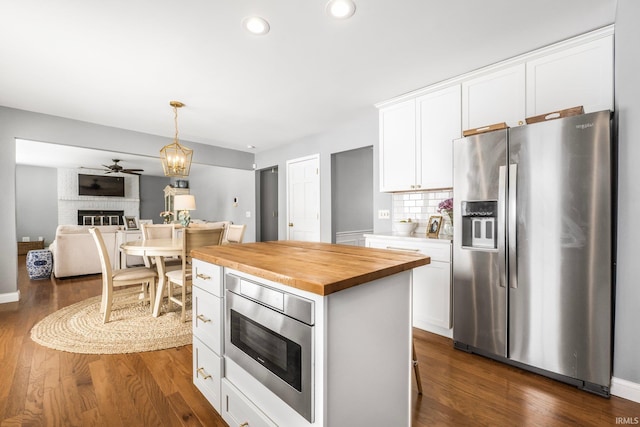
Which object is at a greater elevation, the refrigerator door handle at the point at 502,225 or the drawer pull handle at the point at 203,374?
the refrigerator door handle at the point at 502,225

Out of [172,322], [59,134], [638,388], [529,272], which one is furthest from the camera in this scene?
[59,134]

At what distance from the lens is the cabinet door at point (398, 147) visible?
310 cm

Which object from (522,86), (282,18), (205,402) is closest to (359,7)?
(282,18)

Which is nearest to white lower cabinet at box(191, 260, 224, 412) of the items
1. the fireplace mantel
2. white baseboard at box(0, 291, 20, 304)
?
white baseboard at box(0, 291, 20, 304)

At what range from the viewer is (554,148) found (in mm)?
1888

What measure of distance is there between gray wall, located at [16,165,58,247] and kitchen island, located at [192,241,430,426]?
32.3 feet

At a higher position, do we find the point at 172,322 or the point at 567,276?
the point at 567,276

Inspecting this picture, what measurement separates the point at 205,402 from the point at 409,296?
1407 millimetres

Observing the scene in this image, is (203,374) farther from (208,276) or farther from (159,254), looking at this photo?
(159,254)

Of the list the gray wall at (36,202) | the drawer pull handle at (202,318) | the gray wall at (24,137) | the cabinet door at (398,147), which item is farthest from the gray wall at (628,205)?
the gray wall at (36,202)

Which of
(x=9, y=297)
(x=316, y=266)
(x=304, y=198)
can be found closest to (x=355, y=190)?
(x=304, y=198)

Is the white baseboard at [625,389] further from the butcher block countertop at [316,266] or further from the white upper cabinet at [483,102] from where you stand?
the white upper cabinet at [483,102]

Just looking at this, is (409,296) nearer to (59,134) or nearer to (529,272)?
(529,272)

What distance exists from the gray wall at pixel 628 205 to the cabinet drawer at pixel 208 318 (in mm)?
2374
